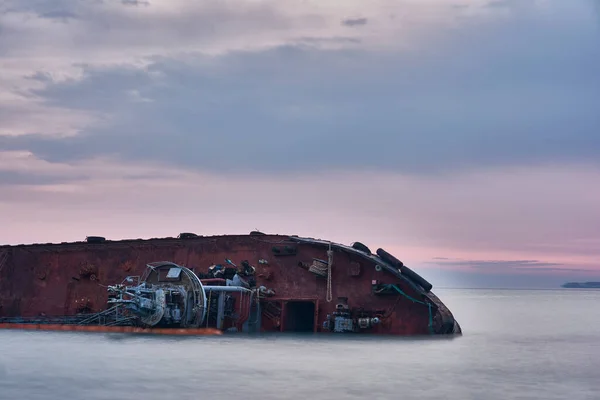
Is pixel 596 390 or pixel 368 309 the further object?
pixel 368 309

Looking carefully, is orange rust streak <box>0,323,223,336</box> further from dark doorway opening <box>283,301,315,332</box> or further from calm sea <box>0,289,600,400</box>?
dark doorway opening <box>283,301,315,332</box>

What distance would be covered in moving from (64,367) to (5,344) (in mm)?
9318

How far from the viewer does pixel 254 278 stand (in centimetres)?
4097

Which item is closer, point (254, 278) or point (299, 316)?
point (254, 278)

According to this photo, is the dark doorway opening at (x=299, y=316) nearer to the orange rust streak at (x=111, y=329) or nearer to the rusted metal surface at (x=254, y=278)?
the rusted metal surface at (x=254, y=278)

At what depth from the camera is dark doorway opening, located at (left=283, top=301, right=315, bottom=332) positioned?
135 ft

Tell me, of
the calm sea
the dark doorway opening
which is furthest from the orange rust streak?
the dark doorway opening

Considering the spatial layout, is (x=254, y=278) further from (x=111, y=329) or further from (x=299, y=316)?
(x=111, y=329)

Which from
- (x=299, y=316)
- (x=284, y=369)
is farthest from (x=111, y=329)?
(x=284, y=369)

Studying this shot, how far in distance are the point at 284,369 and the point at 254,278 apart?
38.2 feet

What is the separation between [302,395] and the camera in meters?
24.8

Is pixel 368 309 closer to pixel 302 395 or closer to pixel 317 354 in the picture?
pixel 317 354

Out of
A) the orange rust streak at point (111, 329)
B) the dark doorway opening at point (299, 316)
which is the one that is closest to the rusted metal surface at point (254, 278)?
the dark doorway opening at point (299, 316)

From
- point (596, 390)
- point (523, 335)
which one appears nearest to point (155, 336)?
point (596, 390)
